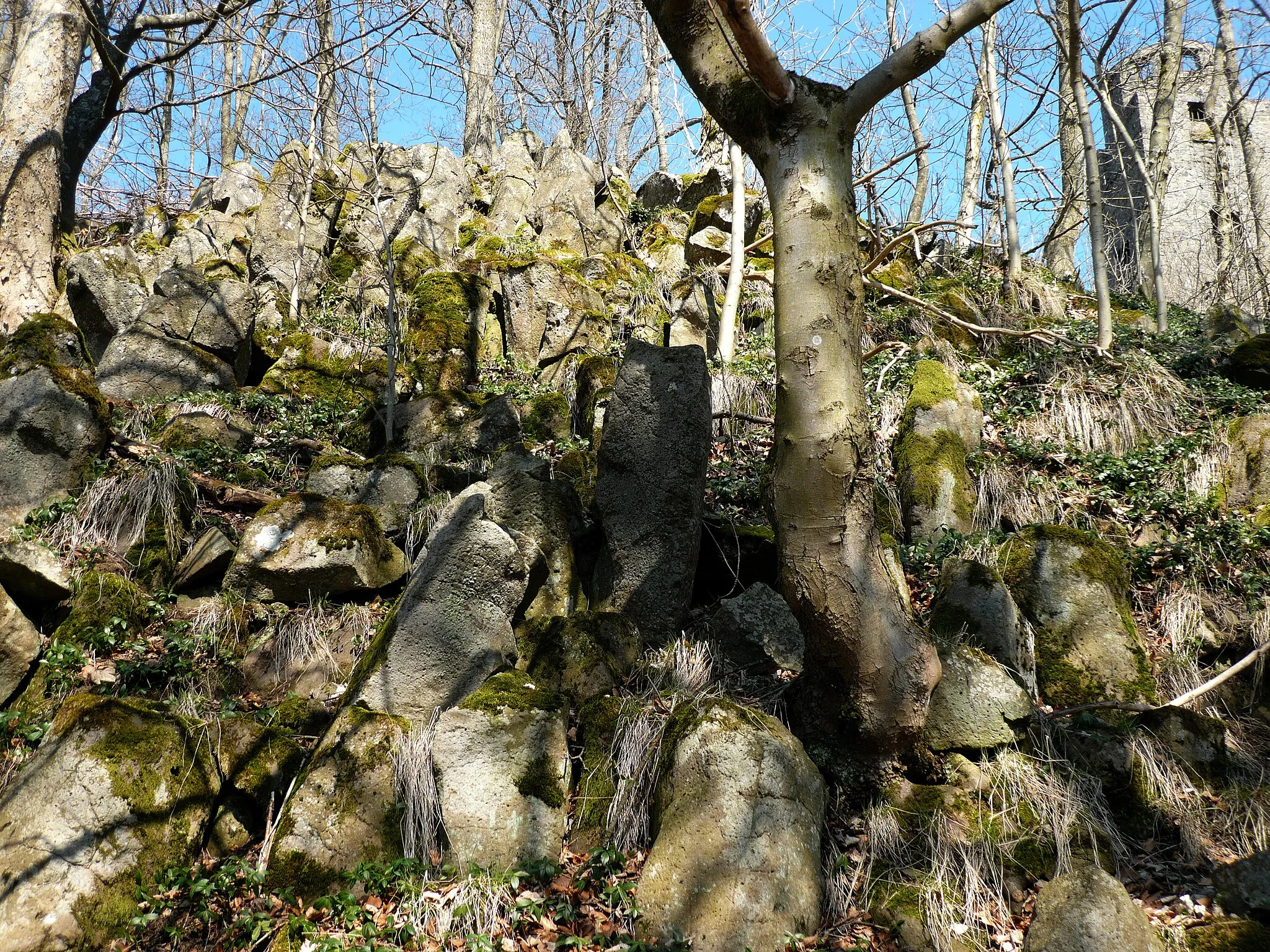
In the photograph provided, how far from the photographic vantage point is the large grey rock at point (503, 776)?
340 centimetres

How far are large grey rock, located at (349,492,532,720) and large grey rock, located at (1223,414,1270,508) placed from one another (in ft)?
16.4

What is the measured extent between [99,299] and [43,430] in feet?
11.2

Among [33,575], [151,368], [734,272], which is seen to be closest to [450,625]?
[33,575]

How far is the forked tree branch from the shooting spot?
3.28m

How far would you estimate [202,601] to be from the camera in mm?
4680

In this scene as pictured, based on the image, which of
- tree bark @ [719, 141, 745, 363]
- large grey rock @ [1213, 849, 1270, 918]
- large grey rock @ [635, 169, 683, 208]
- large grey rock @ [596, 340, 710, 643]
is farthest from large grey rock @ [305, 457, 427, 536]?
large grey rock @ [635, 169, 683, 208]

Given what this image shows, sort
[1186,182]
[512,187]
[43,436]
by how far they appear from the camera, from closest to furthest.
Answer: [43,436]
[512,187]
[1186,182]

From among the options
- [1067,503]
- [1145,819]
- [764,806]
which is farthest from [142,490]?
[1067,503]

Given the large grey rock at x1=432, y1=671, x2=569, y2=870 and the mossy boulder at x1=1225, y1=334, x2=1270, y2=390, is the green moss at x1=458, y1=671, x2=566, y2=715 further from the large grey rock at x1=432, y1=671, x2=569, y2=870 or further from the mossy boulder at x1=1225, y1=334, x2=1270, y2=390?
the mossy boulder at x1=1225, y1=334, x2=1270, y2=390

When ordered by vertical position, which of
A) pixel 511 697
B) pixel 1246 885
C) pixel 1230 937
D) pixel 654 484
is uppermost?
pixel 654 484

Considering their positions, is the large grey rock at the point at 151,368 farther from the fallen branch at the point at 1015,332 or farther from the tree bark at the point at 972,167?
the tree bark at the point at 972,167

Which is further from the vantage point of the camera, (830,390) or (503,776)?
(503,776)

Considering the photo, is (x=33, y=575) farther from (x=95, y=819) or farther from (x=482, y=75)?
(x=482, y=75)

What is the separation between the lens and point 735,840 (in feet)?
10.3
